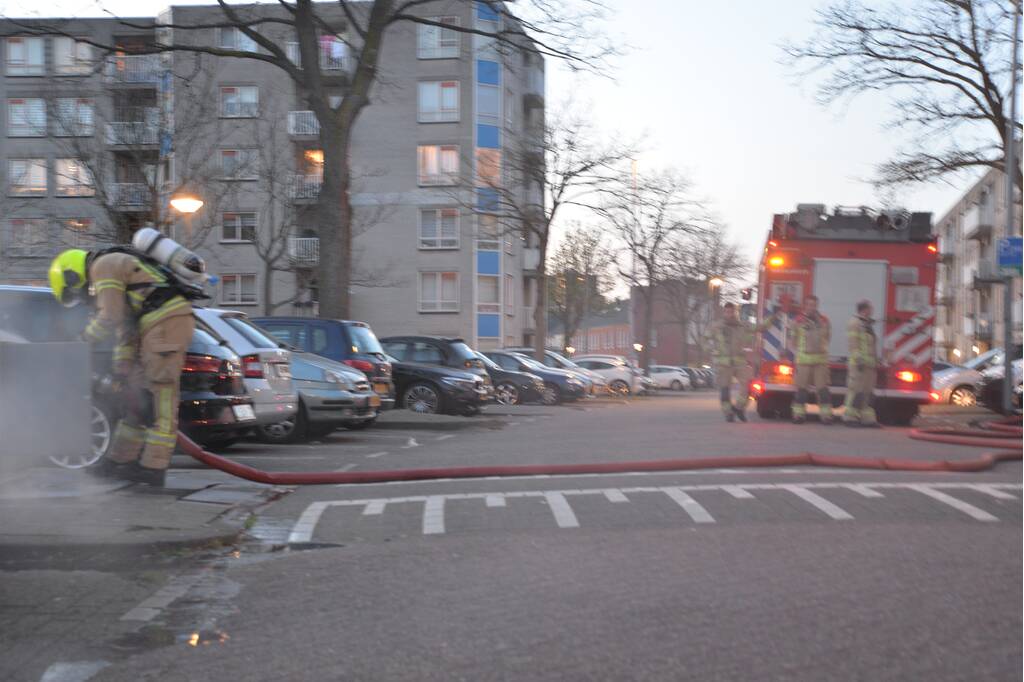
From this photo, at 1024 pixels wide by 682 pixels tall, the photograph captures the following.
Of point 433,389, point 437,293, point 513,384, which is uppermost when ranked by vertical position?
point 437,293

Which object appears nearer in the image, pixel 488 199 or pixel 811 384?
pixel 811 384

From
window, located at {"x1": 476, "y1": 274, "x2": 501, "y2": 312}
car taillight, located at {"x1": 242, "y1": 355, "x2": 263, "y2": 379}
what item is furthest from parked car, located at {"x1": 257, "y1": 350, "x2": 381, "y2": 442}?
window, located at {"x1": 476, "y1": 274, "x2": 501, "y2": 312}

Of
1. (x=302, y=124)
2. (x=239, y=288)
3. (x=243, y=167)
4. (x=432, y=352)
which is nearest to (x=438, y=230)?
(x=302, y=124)

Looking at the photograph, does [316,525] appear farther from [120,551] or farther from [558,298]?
[558,298]

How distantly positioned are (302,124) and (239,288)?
8065 mm

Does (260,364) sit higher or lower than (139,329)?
lower

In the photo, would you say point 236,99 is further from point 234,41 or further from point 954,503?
point 954,503

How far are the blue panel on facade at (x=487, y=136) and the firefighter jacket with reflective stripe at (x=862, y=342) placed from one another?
37130mm

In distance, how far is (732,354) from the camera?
18344 millimetres

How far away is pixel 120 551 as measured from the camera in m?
6.60

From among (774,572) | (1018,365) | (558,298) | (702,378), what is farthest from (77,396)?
(558,298)

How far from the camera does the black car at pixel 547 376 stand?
30625 millimetres

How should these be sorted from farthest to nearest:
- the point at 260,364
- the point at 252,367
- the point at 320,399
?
the point at 320,399
the point at 260,364
the point at 252,367

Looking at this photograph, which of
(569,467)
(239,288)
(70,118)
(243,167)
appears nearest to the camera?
(569,467)
